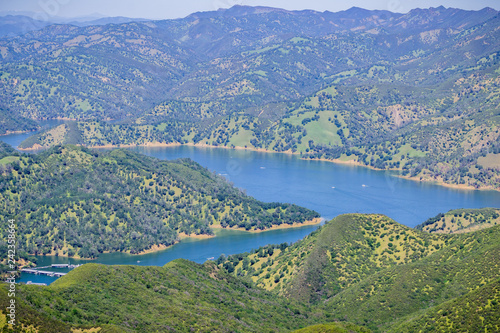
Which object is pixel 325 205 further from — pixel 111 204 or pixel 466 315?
pixel 466 315

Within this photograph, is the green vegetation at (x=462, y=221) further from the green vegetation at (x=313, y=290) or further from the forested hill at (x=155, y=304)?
the forested hill at (x=155, y=304)

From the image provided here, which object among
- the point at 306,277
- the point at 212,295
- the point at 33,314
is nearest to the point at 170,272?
the point at 212,295

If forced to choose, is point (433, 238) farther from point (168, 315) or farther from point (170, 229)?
point (170, 229)

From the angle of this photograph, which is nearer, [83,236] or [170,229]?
[83,236]

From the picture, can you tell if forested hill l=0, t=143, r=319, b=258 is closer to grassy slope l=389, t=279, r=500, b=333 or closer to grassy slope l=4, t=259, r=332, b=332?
grassy slope l=4, t=259, r=332, b=332

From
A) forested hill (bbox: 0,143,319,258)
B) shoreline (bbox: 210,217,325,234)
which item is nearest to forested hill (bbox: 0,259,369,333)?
forested hill (bbox: 0,143,319,258)

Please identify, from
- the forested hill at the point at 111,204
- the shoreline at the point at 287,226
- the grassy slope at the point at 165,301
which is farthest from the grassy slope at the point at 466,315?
the shoreline at the point at 287,226

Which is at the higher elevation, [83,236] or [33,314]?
[33,314]
